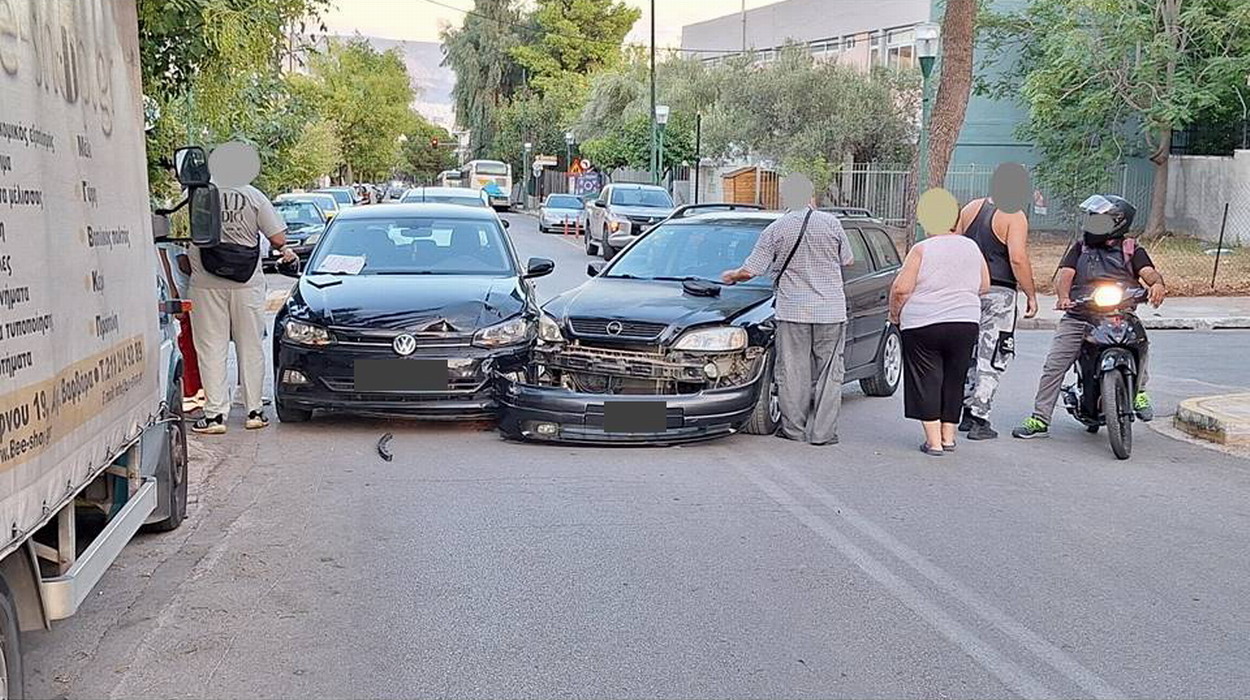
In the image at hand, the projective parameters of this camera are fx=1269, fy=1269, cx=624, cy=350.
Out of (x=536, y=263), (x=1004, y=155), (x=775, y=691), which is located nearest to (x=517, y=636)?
(x=775, y=691)

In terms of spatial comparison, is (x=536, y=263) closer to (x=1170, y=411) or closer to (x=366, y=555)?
(x=366, y=555)

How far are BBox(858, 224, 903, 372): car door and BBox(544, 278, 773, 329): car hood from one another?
1325 millimetres

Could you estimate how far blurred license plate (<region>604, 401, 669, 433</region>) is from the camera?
844 centimetres

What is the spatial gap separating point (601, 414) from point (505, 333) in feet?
3.63

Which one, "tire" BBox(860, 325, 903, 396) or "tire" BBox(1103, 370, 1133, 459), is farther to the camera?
"tire" BBox(860, 325, 903, 396)

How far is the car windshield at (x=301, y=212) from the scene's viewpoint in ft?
88.3

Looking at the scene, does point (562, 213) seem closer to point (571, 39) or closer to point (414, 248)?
point (571, 39)

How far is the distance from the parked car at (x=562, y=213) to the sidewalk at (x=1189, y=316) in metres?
24.4

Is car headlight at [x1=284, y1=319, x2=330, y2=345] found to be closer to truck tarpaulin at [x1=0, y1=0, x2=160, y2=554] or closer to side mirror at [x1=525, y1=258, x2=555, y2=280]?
side mirror at [x1=525, y1=258, x2=555, y2=280]

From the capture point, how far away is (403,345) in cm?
884

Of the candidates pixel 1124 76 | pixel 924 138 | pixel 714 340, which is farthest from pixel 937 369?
pixel 1124 76

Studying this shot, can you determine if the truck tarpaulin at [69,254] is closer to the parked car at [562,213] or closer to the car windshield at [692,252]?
the car windshield at [692,252]

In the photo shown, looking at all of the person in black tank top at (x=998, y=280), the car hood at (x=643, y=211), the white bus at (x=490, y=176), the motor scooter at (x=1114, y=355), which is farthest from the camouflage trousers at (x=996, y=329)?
the white bus at (x=490, y=176)

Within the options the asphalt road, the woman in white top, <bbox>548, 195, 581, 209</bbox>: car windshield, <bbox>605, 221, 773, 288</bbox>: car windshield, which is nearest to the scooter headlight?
the woman in white top
